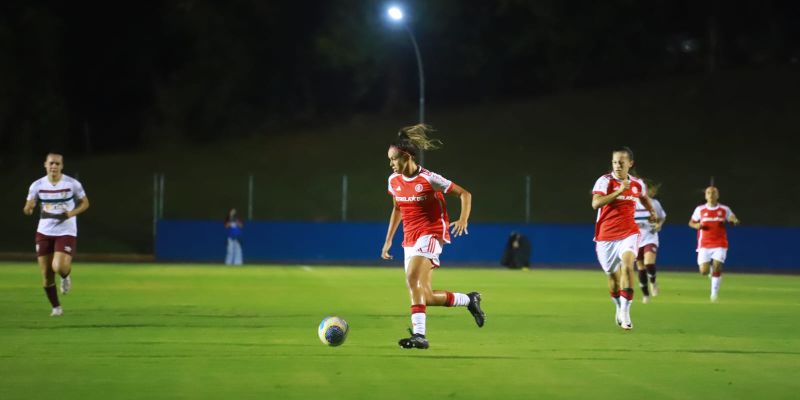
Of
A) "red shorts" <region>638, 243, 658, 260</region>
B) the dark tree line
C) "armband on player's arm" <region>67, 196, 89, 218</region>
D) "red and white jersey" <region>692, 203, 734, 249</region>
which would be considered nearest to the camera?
"armband on player's arm" <region>67, 196, 89, 218</region>

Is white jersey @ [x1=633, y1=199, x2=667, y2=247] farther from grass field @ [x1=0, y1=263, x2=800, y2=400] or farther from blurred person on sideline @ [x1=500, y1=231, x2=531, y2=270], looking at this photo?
blurred person on sideline @ [x1=500, y1=231, x2=531, y2=270]

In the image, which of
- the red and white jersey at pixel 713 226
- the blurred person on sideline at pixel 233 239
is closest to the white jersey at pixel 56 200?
the red and white jersey at pixel 713 226

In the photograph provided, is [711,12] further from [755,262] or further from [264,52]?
[755,262]

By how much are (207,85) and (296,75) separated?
6.32m

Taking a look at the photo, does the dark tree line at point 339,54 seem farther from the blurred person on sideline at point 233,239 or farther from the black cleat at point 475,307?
the black cleat at point 475,307

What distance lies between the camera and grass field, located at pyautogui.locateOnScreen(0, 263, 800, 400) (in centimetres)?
1027

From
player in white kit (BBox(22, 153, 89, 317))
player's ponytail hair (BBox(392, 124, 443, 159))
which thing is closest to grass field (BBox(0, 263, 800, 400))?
player in white kit (BBox(22, 153, 89, 317))

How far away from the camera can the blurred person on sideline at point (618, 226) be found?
1662 cm

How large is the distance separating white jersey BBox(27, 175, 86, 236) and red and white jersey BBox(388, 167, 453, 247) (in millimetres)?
6225

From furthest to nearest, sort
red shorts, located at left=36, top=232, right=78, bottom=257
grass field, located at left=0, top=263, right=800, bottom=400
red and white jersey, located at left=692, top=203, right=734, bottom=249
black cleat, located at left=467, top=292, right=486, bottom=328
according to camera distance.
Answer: red and white jersey, located at left=692, top=203, right=734, bottom=249 → red shorts, located at left=36, top=232, right=78, bottom=257 → black cleat, located at left=467, top=292, right=486, bottom=328 → grass field, located at left=0, top=263, right=800, bottom=400

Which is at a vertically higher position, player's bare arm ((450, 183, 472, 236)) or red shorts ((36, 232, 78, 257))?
player's bare arm ((450, 183, 472, 236))

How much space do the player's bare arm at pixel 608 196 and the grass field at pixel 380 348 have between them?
1.65m

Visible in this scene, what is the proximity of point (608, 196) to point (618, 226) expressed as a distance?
2.70ft

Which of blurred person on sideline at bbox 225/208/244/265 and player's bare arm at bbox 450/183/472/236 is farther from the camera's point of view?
blurred person on sideline at bbox 225/208/244/265
